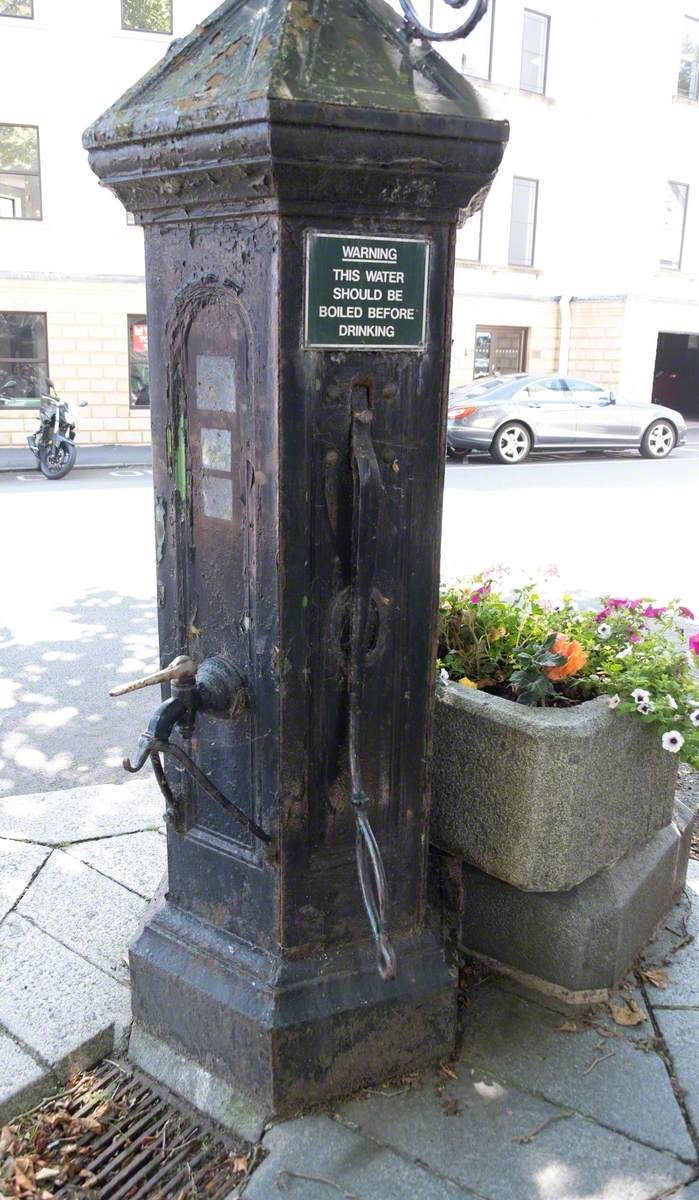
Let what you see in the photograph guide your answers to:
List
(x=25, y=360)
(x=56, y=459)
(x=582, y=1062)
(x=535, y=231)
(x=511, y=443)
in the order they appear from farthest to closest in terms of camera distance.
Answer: (x=535, y=231) < (x=25, y=360) < (x=511, y=443) < (x=56, y=459) < (x=582, y=1062)

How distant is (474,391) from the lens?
17000 millimetres

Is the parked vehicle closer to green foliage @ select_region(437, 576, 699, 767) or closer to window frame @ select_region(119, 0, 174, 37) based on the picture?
window frame @ select_region(119, 0, 174, 37)

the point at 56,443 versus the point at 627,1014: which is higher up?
the point at 56,443

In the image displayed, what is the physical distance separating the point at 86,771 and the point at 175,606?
2.39 meters

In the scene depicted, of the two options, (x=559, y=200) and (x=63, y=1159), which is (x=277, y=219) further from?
(x=559, y=200)

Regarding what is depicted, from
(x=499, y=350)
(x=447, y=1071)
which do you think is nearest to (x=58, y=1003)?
(x=447, y=1071)

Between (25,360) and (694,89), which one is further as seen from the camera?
(694,89)

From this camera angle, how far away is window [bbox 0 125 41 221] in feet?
58.1

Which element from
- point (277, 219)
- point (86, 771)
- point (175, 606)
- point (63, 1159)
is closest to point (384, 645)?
point (175, 606)

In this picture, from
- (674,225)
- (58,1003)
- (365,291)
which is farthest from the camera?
(674,225)

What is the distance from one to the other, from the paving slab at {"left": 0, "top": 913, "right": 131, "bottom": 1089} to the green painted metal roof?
204 centimetres

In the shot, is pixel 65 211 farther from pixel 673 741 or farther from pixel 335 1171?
pixel 335 1171

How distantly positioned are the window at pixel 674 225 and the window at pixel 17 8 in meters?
14.8

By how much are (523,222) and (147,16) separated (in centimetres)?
922
